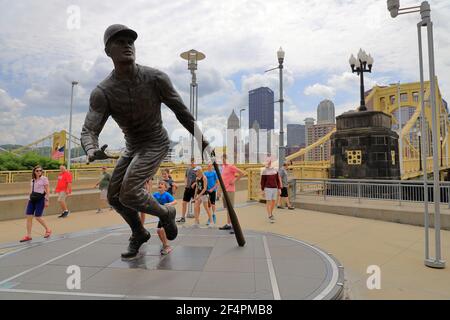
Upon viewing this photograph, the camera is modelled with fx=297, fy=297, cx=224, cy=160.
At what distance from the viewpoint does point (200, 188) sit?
6930 mm

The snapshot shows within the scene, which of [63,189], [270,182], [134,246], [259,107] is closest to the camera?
[134,246]

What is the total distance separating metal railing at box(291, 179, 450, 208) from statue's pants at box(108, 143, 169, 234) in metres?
6.49

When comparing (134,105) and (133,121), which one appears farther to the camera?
(133,121)

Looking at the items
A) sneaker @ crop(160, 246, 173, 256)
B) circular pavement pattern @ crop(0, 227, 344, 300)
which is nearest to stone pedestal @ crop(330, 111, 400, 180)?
circular pavement pattern @ crop(0, 227, 344, 300)

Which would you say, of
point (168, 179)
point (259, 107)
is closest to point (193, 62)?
point (168, 179)

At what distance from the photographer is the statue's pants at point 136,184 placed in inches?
140

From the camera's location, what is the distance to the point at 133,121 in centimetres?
371

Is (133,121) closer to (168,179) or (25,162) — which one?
(168,179)

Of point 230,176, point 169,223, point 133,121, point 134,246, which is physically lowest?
point 134,246

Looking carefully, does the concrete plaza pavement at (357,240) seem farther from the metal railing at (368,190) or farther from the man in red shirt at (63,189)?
the metal railing at (368,190)

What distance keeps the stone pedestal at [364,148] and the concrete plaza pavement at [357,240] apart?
5.64m

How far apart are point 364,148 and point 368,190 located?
16.8ft

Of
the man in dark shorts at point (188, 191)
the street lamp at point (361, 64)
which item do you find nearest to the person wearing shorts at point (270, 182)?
the man in dark shorts at point (188, 191)
